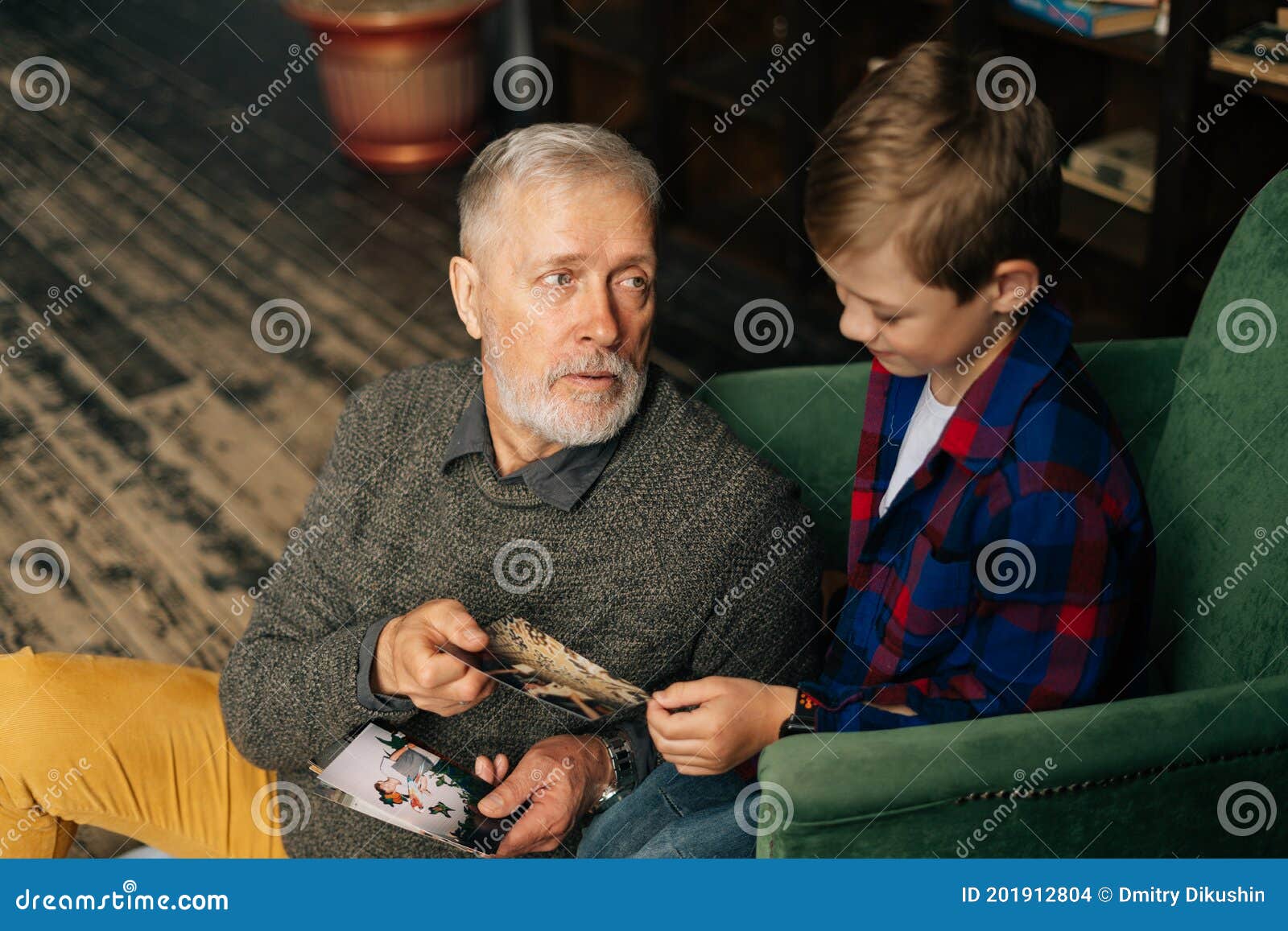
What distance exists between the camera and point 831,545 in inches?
75.4

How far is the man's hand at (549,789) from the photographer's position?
1546 millimetres

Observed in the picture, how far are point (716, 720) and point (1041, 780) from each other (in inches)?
12.9

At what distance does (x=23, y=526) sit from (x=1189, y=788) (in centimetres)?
262

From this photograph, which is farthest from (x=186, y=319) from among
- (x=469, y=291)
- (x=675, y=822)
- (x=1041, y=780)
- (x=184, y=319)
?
(x=1041, y=780)

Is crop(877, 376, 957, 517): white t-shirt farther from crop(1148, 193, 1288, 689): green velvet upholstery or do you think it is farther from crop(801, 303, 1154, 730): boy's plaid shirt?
crop(1148, 193, 1288, 689): green velvet upholstery

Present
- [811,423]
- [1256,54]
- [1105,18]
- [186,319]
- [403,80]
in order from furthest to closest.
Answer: [403,80] < [186,319] < [1105,18] < [1256,54] < [811,423]

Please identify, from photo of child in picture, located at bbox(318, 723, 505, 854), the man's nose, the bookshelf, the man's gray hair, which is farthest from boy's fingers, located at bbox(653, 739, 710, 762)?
the bookshelf

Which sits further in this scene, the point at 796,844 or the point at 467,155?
the point at 467,155

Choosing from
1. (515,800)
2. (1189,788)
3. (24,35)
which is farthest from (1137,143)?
(24,35)

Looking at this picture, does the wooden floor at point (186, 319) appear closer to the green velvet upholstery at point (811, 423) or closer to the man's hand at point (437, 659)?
the man's hand at point (437, 659)

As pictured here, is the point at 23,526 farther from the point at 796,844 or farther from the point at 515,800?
the point at 796,844

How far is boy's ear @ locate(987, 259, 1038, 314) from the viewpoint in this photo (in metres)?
1.31

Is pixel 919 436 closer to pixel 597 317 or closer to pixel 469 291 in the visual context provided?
pixel 597 317

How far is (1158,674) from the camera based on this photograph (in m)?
1.68
